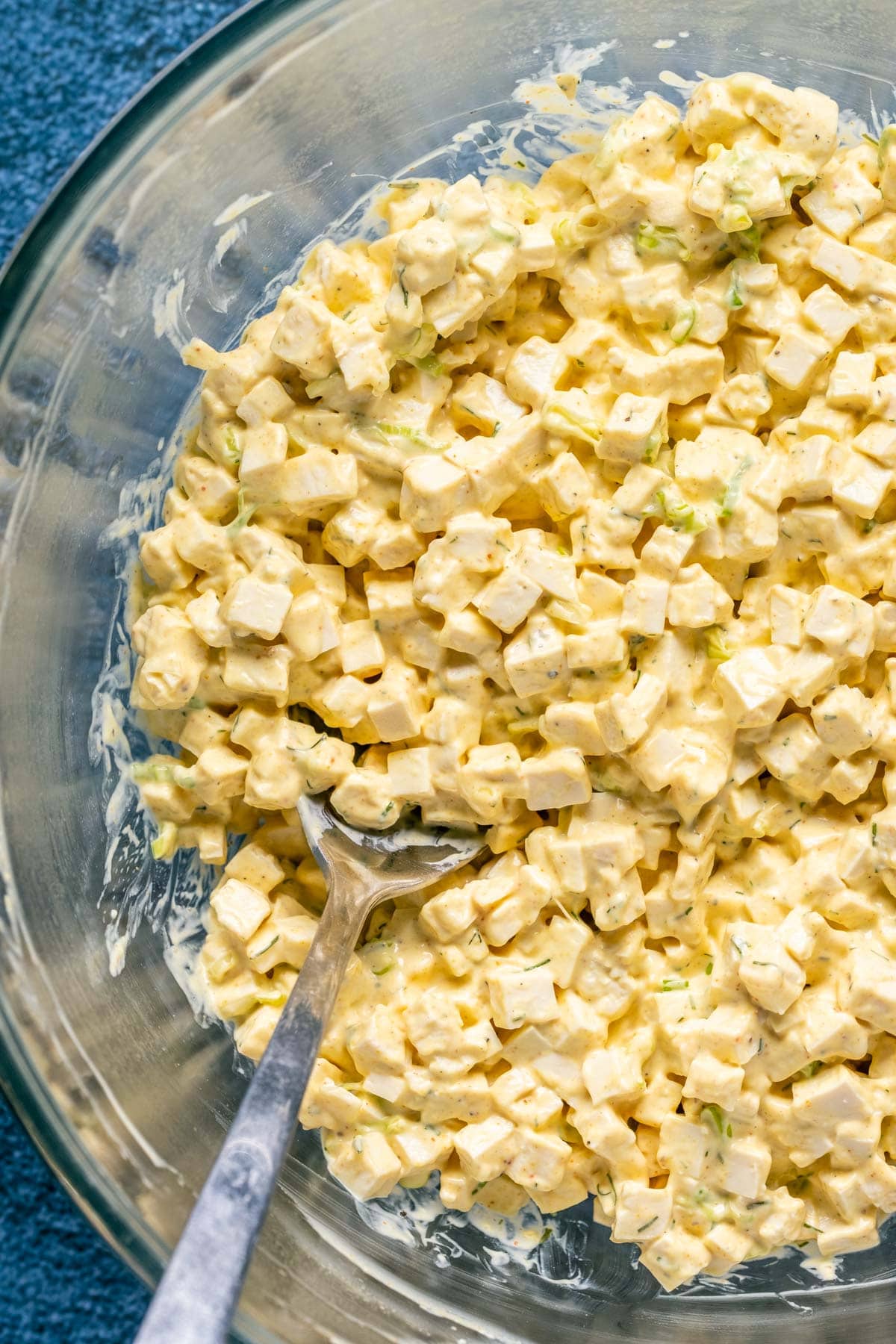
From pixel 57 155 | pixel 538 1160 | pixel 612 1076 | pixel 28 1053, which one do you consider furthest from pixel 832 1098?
pixel 57 155

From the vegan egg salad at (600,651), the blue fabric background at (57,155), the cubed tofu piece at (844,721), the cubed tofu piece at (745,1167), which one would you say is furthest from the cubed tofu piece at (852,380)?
the blue fabric background at (57,155)

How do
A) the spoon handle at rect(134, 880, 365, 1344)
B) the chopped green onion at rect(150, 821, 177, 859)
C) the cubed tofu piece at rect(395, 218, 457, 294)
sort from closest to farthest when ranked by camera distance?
the spoon handle at rect(134, 880, 365, 1344)
the cubed tofu piece at rect(395, 218, 457, 294)
the chopped green onion at rect(150, 821, 177, 859)

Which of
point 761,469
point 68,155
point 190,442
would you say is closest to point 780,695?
point 761,469

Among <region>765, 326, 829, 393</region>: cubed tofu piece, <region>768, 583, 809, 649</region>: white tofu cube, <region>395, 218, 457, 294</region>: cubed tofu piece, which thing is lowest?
<region>768, 583, 809, 649</region>: white tofu cube

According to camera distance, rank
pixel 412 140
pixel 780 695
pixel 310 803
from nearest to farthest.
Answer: pixel 780 695
pixel 310 803
pixel 412 140

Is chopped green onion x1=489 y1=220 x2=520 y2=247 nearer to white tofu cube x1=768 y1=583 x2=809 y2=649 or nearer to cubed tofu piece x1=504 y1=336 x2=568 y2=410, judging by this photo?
cubed tofu piece x1=504 y1=336 x2=568 y2=410

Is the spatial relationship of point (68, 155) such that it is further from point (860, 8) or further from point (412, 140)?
point (860, 8)

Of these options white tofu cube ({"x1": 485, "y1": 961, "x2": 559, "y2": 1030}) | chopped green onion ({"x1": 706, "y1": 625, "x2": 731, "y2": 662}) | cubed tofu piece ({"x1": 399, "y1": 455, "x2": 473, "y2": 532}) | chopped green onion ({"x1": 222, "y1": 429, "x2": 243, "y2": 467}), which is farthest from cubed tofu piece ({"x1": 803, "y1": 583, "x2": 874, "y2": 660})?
chopped green onion ({"x1": 222, "y1": 429, "x2": 243, "y2": 467})
